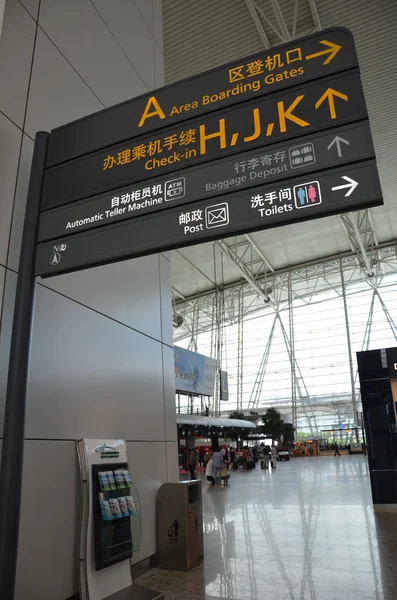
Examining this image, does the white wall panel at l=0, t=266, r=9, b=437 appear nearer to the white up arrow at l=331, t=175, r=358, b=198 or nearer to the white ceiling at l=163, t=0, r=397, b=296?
the white up arrow at l=331, t=175, r=358, b=198

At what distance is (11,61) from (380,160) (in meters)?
23.2

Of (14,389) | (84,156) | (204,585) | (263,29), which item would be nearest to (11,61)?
(84,156)

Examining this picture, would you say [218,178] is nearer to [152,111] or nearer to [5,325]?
[152,111]

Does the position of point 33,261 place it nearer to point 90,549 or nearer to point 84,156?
point 84,156

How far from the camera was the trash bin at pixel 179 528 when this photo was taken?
222 inches

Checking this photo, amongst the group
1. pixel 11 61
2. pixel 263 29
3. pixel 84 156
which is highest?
pixel 263 29

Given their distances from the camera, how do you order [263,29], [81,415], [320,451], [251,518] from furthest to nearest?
[320,451], [263,29], [251,518], [81,415]

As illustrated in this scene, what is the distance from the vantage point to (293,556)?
5.91m

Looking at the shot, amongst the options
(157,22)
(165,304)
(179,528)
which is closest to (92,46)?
(157,22)

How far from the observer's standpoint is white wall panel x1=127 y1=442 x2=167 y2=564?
18.4 ft

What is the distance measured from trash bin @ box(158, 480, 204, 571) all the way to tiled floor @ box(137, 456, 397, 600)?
0.17 meters

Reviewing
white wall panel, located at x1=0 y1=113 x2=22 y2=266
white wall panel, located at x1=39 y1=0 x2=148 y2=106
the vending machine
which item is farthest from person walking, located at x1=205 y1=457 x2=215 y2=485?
white wall panel, located at x1=0 y1=113 x2=22 y2=266

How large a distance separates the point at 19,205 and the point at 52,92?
1727 millimetres

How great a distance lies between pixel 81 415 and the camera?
4.78m
